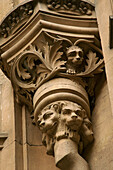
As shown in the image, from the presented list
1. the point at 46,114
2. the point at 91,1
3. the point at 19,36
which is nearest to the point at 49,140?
the point at 46,114

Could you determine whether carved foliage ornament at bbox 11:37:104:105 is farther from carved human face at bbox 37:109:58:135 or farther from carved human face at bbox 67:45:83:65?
carved human face at bbox 37:109:58:135

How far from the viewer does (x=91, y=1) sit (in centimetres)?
502

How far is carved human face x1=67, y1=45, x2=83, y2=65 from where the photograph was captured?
15.1 feet

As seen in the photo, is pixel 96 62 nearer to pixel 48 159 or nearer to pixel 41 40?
pixel 41 40

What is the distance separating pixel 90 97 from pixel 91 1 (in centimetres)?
79

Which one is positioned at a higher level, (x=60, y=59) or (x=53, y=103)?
(x=60, y=59)

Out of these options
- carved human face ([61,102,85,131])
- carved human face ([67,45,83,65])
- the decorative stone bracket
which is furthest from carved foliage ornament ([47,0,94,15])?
carved human face ([61,102,85,131])

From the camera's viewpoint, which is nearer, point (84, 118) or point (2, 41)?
point (84, 118)

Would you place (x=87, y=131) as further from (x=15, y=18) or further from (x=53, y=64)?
(x=15, y=18)

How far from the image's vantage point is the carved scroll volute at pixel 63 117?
4.36 m

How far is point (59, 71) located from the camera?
4.57 meters

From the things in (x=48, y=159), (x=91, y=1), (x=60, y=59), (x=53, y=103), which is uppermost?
(x=91, y=1)

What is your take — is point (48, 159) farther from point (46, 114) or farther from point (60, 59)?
point (60, 59)

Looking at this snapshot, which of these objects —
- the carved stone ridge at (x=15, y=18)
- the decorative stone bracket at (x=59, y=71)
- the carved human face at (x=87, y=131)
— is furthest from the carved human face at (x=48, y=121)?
the carved stone ridge at (x=15, y=18)
